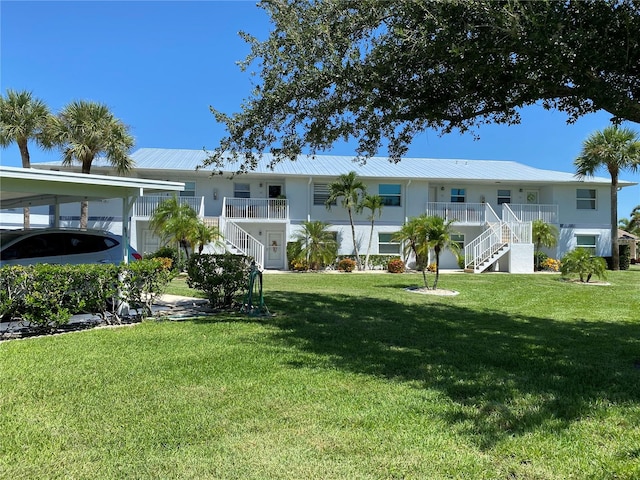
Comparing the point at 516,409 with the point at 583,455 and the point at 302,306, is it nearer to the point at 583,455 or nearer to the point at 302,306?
the point at 583,455

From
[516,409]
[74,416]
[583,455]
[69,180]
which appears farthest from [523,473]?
[69,180]

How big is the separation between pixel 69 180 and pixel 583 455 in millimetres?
8058

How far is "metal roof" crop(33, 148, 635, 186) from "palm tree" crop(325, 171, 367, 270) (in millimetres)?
1177

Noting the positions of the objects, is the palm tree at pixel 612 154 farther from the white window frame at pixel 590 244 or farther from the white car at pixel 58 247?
the white car at pixel 58 247

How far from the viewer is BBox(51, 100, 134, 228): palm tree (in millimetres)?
18922

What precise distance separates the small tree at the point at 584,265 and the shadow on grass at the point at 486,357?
31.2 ft

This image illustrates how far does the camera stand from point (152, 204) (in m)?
23.5

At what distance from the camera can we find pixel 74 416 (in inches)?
155

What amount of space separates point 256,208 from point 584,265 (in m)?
15.6

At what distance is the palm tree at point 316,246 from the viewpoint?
23391 mm

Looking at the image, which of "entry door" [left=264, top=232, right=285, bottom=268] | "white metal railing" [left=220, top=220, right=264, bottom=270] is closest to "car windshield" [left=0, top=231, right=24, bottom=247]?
"white metal railing" [left=220, top=220, right=264, bottom=270]

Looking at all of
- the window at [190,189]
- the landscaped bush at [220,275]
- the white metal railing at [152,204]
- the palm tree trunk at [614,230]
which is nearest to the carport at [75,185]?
the landscaped bush at [220,275]

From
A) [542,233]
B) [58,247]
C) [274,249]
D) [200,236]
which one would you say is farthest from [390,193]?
[58,247]

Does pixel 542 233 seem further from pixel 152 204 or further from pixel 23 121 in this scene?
pixel 23 121
